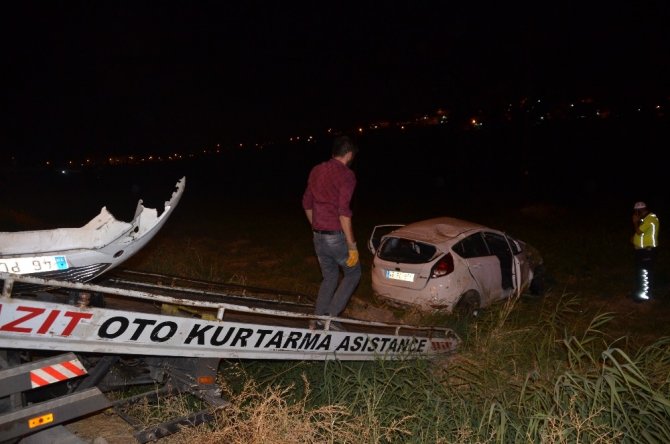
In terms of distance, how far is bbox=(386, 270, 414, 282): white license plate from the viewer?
26.1 ft

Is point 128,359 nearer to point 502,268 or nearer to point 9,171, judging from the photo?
point 502,268

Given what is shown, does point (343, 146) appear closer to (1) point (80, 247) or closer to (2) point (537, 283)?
(1) point (80, 247)

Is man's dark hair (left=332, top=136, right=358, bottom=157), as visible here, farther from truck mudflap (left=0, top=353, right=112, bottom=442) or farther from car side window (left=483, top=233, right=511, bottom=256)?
car side window (left=483, top=233, right=511, bottom=256)

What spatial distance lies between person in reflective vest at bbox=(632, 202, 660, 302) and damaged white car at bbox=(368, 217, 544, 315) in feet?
7.28

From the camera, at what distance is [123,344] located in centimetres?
366

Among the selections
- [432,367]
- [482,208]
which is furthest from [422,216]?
[432,367]

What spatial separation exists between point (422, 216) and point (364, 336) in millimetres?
17217

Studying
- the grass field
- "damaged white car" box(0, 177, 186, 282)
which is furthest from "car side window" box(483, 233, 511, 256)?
"damaged white car" box(0, 177, 186, 282)

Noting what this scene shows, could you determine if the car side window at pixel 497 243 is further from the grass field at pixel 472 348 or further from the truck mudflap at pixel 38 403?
the truck mudflap at pixel 38 403

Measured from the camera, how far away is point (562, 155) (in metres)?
44.6

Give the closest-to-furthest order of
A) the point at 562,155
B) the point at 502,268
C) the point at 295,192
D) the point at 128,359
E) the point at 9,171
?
the point at 128,359
the point at 502,268
the point at 295,192
the point at 562,155
the point at 9,171

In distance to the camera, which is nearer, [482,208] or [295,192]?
[482,208]

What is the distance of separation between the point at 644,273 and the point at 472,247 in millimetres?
3521

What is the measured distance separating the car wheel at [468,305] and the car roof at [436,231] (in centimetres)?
84
